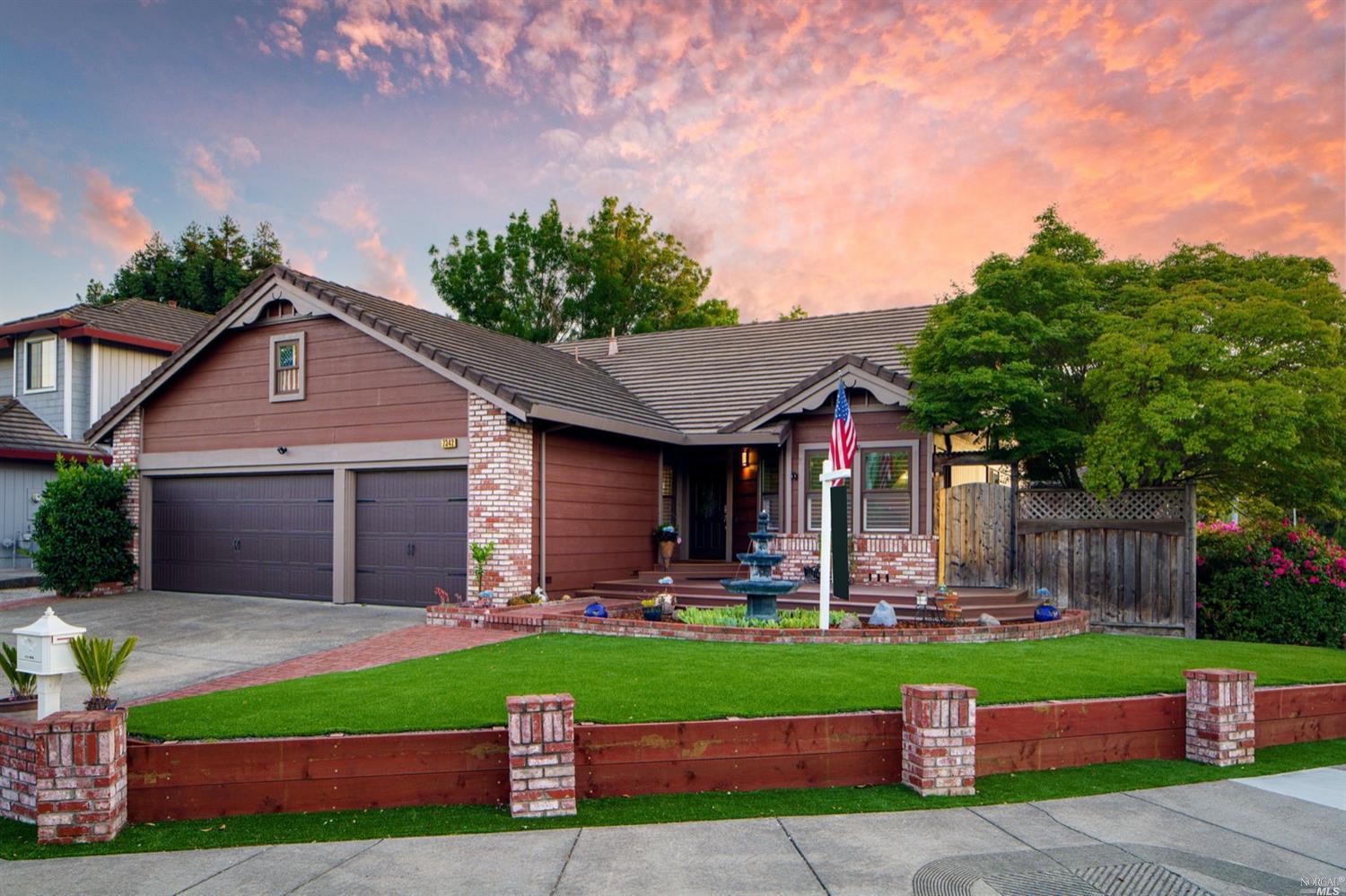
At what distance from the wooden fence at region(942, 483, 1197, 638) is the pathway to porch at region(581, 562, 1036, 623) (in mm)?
610

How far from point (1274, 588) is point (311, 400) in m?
16.0

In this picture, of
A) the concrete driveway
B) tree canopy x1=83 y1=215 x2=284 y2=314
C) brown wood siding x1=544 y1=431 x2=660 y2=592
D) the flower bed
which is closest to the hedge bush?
the flower bed

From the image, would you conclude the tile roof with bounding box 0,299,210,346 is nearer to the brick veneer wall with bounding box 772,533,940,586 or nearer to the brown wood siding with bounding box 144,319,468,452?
the brown wood siding with bounding box 144,319,468,452

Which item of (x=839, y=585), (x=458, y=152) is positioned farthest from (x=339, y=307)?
(x=839, y=585)

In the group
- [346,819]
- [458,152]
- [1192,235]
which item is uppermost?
[458,152]

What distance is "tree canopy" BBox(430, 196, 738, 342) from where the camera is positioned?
41.5 meters

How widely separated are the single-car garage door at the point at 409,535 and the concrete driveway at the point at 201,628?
38 cm

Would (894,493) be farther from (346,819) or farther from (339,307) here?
(346,819)

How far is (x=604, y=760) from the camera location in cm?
570

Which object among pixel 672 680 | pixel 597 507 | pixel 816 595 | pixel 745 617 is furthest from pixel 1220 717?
pixel 597 507

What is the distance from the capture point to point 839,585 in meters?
11.9

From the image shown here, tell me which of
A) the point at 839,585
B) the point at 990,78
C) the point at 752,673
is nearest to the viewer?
the point at 752,673

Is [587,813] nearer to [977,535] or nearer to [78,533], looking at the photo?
[977,535]

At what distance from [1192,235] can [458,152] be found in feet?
47.8
